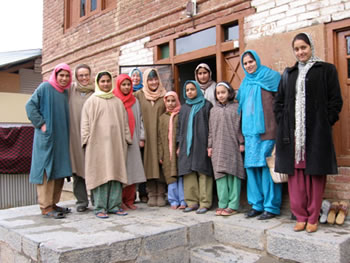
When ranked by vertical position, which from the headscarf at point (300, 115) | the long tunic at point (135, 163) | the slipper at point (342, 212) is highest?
the headscarf at point (300, 115)

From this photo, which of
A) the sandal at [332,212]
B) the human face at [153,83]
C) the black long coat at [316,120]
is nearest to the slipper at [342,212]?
the sandal at [332,212]

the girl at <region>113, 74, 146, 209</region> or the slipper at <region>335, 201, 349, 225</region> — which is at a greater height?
the girl at <region>113, 74, 146, 209</region>

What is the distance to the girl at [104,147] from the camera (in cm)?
391

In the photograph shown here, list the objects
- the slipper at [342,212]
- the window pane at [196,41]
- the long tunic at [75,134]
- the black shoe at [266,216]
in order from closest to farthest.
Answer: the slipper at [342,212] → the black shoe at [266,216] → the long tunic at [75,134] → the window pane at [196,41]

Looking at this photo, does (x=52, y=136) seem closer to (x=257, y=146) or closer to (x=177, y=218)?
(x=177, y=218)

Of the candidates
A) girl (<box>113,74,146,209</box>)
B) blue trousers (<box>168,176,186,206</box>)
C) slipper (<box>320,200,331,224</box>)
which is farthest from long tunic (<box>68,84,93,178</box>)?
slipper (<box>320,200,331,224</box>)

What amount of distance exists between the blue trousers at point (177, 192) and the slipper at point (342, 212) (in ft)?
5.98

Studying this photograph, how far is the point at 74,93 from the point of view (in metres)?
4.24

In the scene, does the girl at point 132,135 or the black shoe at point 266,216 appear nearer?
the black shoe at point 266,216

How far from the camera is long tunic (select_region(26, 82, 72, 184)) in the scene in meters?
3.85

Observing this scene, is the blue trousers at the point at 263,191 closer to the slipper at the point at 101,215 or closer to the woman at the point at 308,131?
the woman at the point at 308,131

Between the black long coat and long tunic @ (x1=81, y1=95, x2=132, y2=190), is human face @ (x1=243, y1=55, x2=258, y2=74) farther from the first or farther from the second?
long tunic @ (x1=81, y1=95, x2=132, y2=190)

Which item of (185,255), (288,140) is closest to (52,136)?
(185,255)

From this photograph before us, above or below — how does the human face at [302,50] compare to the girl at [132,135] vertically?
above
